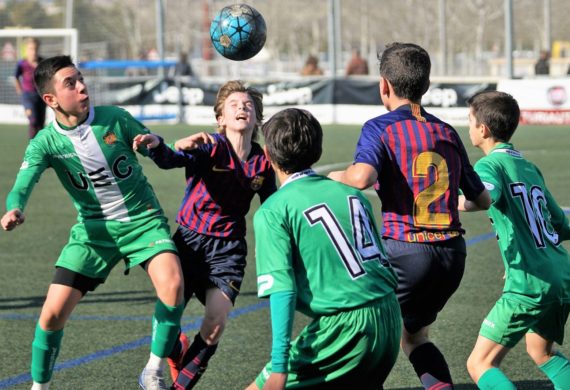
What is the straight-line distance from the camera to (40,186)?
15.4 m

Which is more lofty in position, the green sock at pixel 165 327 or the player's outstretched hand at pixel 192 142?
the player's outstretched hand at pixel 192 142

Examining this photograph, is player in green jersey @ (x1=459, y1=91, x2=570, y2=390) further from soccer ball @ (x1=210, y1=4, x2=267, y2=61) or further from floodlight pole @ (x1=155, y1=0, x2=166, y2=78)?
floodlight pole @ (x1=155, y1=0, x2=166, y2=78)

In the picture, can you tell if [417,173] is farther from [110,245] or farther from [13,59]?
[13,59]

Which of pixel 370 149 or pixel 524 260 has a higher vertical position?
pixel 370 149

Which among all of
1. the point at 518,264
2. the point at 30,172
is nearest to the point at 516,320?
the point at 518,264

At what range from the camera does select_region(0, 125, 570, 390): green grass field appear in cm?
613

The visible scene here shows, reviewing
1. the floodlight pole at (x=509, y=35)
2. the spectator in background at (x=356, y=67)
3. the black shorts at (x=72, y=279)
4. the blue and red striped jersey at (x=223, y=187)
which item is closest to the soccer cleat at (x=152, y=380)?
the black shorts at (x=72, y=279)

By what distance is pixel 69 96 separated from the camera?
5758mm

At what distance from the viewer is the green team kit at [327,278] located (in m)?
4.00

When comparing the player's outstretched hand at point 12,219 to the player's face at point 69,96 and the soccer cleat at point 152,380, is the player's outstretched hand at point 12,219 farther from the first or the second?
the soccer cleat at point 152,380

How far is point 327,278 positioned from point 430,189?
101 cm

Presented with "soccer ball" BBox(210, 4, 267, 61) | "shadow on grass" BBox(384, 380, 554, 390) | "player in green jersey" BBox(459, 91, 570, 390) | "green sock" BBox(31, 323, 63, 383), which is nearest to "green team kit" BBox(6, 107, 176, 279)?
"green sock" BBox(31, 323, 63, 383)

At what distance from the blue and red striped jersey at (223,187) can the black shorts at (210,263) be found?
5 cm

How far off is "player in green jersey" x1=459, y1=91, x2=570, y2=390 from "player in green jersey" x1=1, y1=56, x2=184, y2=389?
1.64m
